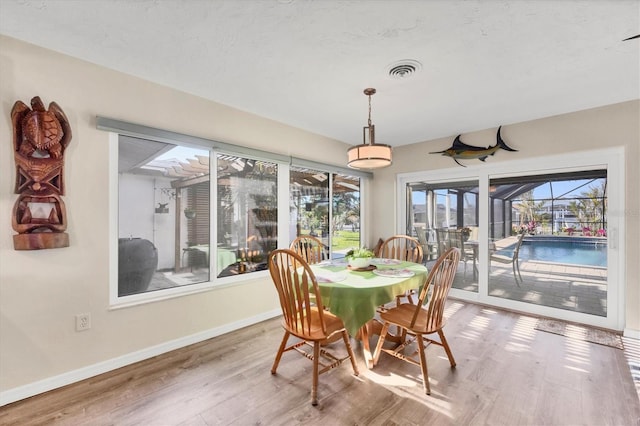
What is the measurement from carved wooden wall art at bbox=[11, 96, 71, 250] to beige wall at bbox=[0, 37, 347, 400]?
0.20 ft

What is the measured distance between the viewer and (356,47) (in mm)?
1964

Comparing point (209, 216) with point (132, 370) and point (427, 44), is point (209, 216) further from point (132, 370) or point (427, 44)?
point (427, 44)

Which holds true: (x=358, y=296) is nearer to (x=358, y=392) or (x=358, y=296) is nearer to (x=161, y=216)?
(x=358, y=392)

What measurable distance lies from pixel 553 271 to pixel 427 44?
3.17 m

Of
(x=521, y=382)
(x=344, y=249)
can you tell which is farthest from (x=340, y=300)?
(x=344, y=249)

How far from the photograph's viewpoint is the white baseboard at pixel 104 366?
6.19 ft

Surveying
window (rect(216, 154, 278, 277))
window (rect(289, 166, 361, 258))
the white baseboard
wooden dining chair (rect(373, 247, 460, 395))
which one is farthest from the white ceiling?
the white baseboard

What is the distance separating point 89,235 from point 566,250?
4791 millimetres

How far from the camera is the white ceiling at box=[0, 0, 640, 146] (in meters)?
1.62

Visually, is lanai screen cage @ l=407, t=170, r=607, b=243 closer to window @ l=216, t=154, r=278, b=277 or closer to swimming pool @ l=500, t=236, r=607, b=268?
swimming pool @ l=500, t=236, r=607, b=268

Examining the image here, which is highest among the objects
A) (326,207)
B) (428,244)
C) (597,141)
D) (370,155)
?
(597,141)

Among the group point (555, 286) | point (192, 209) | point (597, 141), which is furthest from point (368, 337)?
point (597, 141)

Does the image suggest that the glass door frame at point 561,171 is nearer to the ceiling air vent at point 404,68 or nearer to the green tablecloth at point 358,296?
the ceiling air vent at point 404,68

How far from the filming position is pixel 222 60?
214 centimetres
